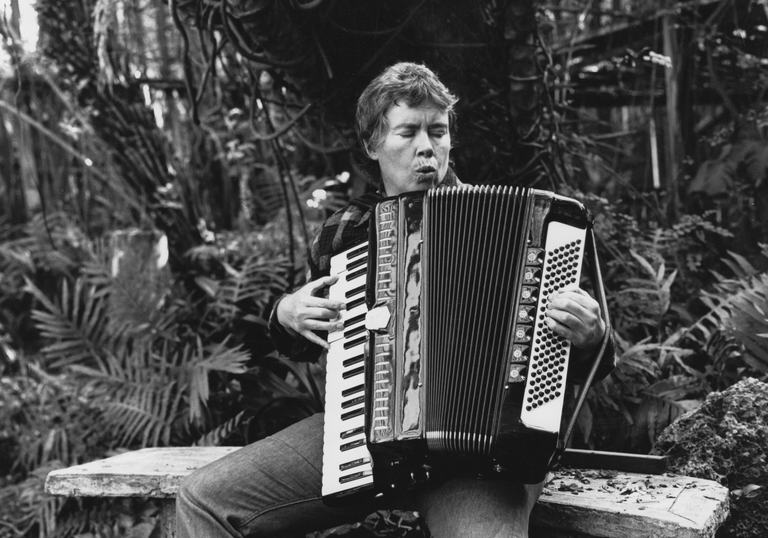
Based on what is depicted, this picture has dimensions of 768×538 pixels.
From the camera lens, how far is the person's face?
223 cm

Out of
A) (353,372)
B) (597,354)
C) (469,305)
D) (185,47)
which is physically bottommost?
(353,372)

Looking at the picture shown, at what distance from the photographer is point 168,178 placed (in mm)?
4383

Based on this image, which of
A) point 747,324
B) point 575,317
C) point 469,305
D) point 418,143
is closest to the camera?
A: point 575,317

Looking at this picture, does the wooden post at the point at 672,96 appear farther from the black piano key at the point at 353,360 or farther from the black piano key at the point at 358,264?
the black piano key at the point at 353,360

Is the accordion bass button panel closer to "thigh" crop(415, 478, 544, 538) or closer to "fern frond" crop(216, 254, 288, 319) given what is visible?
"thigh" crop(415, 478, 544, 538)

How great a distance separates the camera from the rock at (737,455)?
2.35 m

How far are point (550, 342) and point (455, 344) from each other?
0.23 metres

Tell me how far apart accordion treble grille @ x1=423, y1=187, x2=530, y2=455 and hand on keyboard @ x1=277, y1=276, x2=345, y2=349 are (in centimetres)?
28

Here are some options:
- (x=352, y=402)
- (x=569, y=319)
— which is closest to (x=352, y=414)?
(x=352, y=402)

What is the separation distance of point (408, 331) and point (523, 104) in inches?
60.9

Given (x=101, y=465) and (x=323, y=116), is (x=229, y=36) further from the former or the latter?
(x=101, y=465)

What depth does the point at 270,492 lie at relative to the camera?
2.15 meters

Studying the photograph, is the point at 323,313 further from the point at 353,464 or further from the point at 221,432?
the point at 221,432

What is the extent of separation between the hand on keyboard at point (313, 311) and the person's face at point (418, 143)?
38cm
